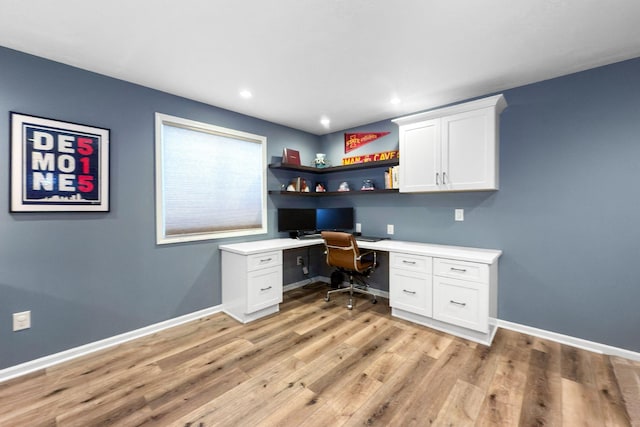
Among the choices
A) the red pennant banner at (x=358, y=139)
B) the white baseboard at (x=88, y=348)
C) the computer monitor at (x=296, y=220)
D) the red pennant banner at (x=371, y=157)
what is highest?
the red pennant banner at (x=358, y=139)

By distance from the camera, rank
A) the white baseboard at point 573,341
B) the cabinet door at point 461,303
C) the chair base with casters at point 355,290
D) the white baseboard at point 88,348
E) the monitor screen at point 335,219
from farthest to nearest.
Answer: the monitor screen at point 335,219, the chair base with casters at point 355,290, the cabinet door at point 461,303, the white baseboard at point 573,341, the white baseboard at point 88,348

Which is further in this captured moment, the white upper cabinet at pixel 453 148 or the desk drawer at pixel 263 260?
the desk drawer at pixel 263 260

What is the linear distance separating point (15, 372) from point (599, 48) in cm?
492

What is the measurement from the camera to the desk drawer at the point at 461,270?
234cm

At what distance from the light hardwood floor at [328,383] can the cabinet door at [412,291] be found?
256mm

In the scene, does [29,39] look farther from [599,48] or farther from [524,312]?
[524,312]

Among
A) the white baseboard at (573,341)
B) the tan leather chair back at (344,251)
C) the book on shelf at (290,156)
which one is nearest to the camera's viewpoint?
the white baseboard at (573,341)

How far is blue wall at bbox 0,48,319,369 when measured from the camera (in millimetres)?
1963

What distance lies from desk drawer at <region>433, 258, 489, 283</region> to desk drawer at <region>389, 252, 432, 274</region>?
8 centimetres

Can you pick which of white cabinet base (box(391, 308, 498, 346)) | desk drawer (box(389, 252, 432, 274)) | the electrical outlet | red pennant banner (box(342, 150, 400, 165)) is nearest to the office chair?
desk drawer (box(389, 252, 432, 274))

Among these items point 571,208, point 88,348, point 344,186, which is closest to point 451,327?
point 571,208

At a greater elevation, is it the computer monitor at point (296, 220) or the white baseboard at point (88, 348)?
the computer monitor at point (296, 220)

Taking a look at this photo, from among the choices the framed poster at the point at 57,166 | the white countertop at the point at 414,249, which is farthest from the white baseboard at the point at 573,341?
the framed poster at the point at 57,166

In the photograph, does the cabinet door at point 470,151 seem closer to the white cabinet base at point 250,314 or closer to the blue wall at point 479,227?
the blue wall at point 479,227
